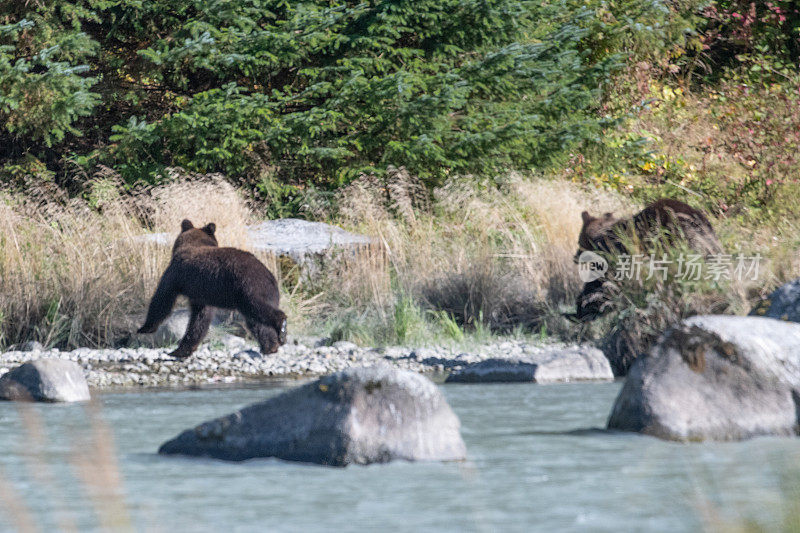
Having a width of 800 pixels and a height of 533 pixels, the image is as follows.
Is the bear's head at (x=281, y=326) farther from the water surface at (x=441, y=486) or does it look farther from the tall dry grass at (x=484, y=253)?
the water surface at (x=441, y=486)

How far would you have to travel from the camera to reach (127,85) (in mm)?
17406

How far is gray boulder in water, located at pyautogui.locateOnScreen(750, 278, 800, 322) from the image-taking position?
287 inches

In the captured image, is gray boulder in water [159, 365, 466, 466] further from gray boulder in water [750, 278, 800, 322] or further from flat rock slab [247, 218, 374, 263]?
flat rock slab [247, 218, 374, 263]

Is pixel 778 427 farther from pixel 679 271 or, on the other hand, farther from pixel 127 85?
pixel 127 85

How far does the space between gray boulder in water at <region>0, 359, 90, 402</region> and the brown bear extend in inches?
59.4

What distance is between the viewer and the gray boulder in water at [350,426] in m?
4.79

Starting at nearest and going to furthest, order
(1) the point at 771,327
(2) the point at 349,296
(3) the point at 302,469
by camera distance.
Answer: (3) the point at 302,469 < (1) the point at 771,327 < (2) the point at 349,296

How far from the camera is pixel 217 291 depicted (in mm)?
8445

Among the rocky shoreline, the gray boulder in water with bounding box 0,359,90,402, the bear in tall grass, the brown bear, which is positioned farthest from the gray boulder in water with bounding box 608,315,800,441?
the brown bear

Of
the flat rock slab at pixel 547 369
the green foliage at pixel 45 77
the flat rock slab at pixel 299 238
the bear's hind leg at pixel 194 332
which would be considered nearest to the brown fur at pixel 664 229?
the flat rock slab at pixel 547 369

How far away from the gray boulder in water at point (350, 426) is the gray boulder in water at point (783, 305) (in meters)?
3.33

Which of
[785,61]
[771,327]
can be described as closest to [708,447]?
[771,327]

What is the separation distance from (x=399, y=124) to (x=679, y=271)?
719 centimetres

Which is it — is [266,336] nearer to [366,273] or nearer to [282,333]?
[282,333]
